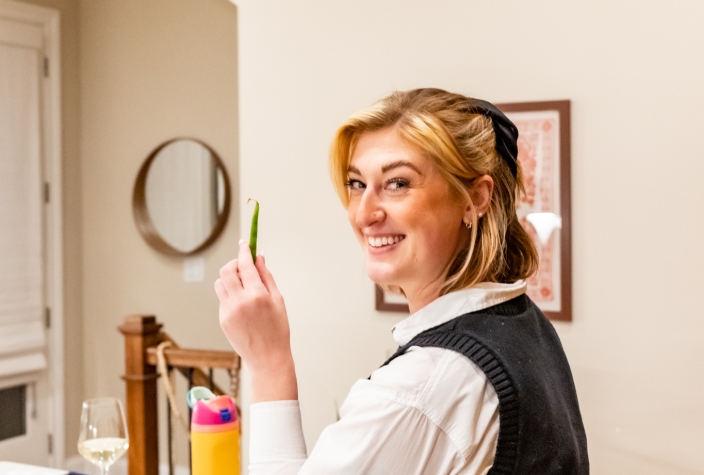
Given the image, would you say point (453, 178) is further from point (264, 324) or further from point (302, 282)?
point (302, 282)

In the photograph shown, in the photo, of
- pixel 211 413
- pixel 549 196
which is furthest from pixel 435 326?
pixel 549 196

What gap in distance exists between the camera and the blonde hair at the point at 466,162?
1.04m

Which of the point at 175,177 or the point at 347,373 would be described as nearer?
the point at 347,373

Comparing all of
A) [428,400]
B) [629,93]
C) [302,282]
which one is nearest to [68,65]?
[302,282]

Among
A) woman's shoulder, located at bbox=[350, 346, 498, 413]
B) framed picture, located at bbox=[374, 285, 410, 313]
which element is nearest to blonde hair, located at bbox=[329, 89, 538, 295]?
woman's shoulder, located at bbox=[350, 346, 498, 413]

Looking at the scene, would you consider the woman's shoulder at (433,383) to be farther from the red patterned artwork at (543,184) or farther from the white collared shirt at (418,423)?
the red patterned artwork at (543,184)

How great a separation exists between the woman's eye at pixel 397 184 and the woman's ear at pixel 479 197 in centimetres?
10

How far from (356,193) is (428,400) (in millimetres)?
400

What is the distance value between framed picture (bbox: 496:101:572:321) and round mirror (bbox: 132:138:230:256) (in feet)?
6.50

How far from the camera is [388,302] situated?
2730mm

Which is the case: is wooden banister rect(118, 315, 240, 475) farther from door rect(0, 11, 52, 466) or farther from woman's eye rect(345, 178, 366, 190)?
door rect(0, 11, 52, 466)

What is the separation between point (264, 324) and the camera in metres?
1.06

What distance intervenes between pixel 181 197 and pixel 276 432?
3.37 m

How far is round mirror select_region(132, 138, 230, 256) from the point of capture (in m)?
4.09
